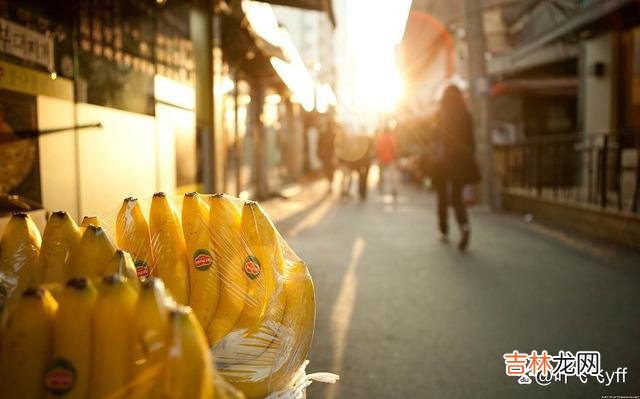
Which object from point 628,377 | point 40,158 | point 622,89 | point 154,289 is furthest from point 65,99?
point 622,89

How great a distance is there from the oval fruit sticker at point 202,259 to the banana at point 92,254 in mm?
379

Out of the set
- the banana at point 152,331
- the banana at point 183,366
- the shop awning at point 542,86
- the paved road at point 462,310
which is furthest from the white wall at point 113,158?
the shop awning at point 542,86

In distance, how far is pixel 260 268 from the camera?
2131mm

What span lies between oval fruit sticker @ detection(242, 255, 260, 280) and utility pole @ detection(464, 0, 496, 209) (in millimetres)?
11853

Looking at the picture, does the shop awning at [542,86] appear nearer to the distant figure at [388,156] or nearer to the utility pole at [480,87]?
the distant figure at [388,156]

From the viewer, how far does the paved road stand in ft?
11.4

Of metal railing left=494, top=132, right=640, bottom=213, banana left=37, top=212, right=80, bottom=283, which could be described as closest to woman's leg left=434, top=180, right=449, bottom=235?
metal railing left=494, top=132, right=640, bottom=213

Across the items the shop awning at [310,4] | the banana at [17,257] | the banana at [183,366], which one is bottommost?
the banana at [183,366]

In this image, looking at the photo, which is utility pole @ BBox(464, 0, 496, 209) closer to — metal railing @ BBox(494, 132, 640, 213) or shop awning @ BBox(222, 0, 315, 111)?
metal railing @ BBox(494, 132, 640, 213)

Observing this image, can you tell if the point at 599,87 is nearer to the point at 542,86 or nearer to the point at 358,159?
the point at 542,86

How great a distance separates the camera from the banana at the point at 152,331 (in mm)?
1318

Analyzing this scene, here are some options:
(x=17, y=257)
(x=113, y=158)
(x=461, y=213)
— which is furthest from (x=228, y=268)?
(x=461, y=213)

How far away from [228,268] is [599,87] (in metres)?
15.1

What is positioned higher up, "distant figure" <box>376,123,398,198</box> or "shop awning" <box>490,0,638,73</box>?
"shop awning" <box>490,0,638,73</box>
